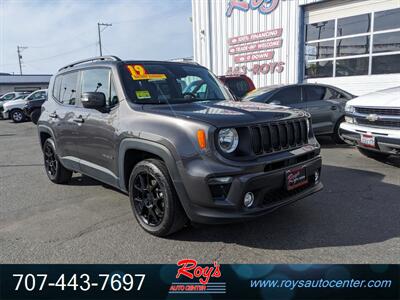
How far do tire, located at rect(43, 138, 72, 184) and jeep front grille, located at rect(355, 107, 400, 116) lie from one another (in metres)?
5.10

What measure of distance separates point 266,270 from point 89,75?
10.7 ft

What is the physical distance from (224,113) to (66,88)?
9.63 feet

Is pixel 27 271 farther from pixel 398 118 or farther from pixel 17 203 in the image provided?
pixel 398 118

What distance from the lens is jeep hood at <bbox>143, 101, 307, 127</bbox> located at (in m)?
3.06

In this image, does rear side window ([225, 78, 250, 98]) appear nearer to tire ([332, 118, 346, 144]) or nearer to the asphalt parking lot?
tire ([332, 118, 346, 144])

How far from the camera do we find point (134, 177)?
3609 mm

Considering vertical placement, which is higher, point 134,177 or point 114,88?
point 114,88

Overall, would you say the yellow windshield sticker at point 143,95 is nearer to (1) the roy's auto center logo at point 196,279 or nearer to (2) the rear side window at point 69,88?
(2) the rear side window at point 69,88

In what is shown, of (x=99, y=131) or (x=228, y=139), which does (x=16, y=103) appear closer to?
(x=99, y=131)

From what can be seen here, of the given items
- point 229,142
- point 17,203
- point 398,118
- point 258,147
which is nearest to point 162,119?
point 229,142

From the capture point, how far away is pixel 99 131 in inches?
160

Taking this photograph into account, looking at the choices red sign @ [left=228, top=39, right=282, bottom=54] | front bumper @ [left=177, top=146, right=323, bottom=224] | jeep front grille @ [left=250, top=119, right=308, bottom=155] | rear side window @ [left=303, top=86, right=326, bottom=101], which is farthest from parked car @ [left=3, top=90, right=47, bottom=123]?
front bumper @ [left=177, top=146, right=323, bottom=224]

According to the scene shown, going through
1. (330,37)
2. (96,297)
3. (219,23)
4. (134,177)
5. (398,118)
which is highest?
(219,23)

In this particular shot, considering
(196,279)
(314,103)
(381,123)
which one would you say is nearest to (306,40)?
(314,103)
